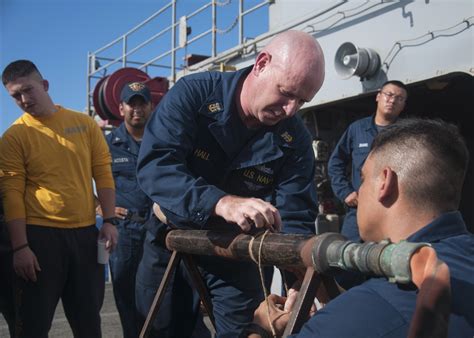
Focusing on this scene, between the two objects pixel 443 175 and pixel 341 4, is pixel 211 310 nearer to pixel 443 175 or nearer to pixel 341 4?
pixel 443 175

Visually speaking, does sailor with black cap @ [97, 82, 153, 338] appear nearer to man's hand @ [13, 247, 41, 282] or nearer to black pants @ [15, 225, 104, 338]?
black pants @ [15, 225, 104, 338]

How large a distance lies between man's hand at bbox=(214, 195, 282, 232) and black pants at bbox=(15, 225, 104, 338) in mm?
1772

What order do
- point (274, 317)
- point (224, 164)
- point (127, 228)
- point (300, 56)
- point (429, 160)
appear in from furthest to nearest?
point (127, 228) < point (224, 164) < point (300, 56) < point (274, 317) < point (429, 160)

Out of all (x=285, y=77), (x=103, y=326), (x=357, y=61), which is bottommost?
(x=103, y=326)

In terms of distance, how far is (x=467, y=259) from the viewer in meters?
1.35

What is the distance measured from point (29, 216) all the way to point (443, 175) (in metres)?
2.67

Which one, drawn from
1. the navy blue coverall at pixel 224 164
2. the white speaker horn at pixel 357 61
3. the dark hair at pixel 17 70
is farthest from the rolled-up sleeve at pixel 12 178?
the white speaker horn at pixel 357 61

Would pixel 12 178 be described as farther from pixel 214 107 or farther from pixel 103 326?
pixel 103 326

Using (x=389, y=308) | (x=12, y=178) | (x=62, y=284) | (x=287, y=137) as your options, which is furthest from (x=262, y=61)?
(x=62, y=284)

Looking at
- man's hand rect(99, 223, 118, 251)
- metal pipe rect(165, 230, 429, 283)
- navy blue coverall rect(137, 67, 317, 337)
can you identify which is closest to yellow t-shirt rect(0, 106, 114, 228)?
man's hand rect(99, 223, 118, 251)

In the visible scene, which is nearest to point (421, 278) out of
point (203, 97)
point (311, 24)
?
point (203, 97)

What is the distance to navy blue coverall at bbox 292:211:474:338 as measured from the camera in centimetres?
126

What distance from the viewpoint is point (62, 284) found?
343 centimetres

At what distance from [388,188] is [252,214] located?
1.73ft
